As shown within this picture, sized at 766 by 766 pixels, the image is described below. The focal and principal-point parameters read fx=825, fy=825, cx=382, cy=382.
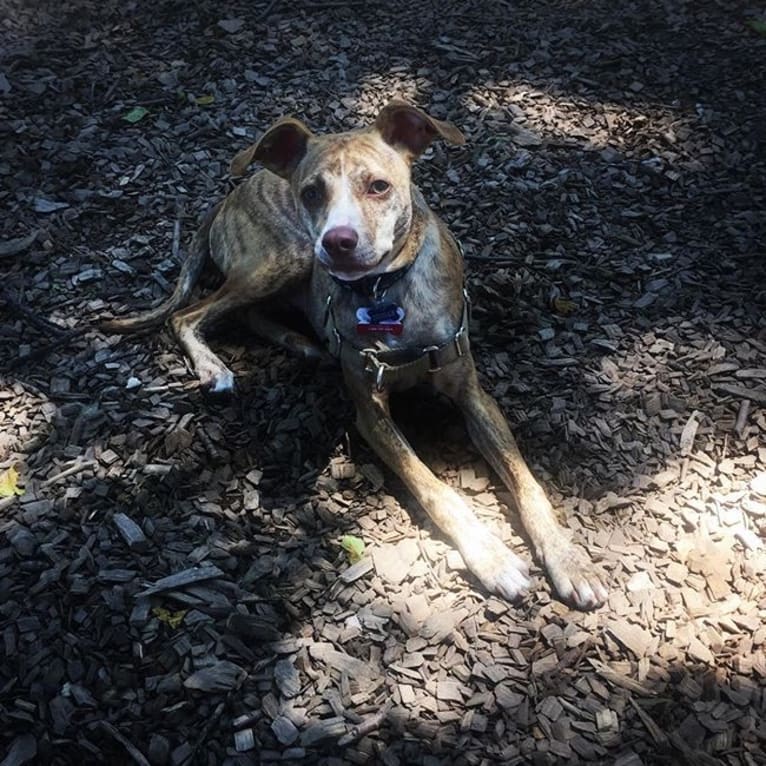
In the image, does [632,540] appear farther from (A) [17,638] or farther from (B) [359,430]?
(A) [17,638]

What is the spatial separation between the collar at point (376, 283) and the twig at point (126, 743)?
1938mm

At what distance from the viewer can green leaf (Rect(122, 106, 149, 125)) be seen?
5754 mm

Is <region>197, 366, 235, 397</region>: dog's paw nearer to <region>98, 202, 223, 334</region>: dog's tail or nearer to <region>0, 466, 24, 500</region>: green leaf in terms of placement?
<region>98, 202, 223, 334</region>: dog's tail

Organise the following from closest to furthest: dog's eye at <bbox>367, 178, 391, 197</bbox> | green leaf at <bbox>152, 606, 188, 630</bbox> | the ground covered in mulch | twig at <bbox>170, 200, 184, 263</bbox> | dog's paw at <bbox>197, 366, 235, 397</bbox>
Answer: the ground covered in mulch → green leaf at <bbox>152, 606, 188, 630</bbox> → dog's eye at <bbox>367, 178, 391, 197</bbox> → dog's paw at <bbox>197, 366, 235, 397</bbox> → twig at <bbox>170, 200, 184, 263</bbox>

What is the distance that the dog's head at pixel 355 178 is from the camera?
10.9 feet

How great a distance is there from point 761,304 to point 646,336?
2.10ft

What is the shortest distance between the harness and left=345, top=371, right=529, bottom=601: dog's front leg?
87 millimetres

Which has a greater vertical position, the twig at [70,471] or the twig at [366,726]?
the twig at [70,471]

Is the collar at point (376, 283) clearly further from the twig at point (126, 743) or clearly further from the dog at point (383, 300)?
the twig at point (126, 743)

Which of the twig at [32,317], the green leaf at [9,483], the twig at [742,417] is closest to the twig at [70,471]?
the green leaf at [9,483]

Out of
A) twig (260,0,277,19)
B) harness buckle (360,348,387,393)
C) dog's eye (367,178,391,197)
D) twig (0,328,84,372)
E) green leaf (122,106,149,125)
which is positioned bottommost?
twig (0,328,84,372)

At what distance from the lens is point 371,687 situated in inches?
118

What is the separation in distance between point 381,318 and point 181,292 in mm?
1405

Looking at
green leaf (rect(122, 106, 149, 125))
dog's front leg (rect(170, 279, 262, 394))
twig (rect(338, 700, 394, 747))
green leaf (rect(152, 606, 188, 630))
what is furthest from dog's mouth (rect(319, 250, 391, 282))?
green leaf (rect(122, 106, 149, 125))
